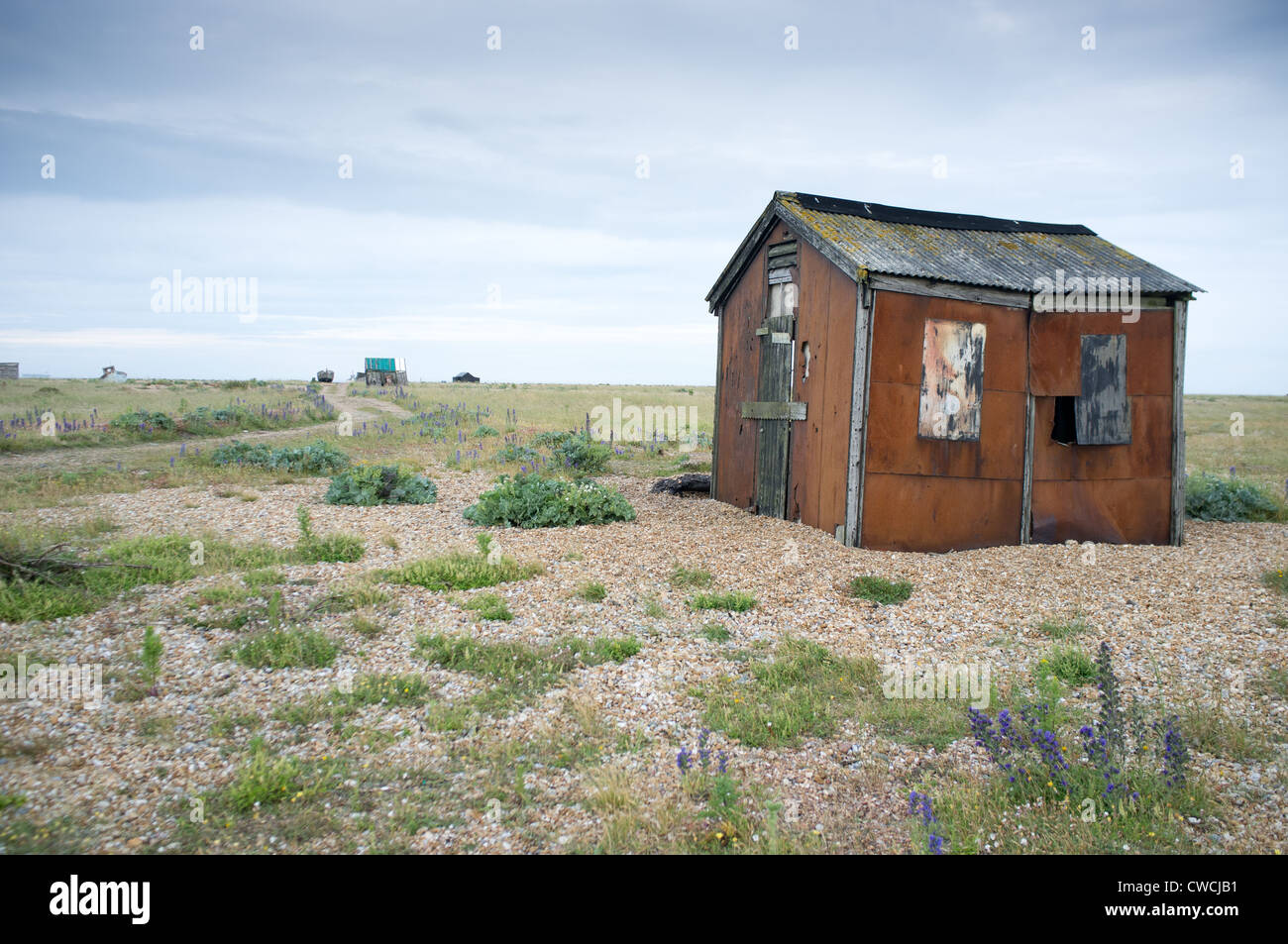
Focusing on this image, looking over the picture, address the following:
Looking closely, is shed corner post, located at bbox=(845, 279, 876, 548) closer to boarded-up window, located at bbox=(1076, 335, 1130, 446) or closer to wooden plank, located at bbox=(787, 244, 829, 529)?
wooden plank, located at bbox=(787, 244, 829, 529)

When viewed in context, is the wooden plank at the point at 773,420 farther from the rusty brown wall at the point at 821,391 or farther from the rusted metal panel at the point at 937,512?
the rusted metal panel at the point at 937,512

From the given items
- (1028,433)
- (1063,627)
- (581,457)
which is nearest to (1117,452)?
(1028,433)

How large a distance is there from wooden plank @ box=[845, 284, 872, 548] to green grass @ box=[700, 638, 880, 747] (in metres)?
4.07

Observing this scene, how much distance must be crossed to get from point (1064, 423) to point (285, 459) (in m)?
16.5

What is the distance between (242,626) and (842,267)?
9.04 meters

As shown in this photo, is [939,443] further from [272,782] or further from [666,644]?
[272,782]

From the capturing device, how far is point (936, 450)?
11.1m

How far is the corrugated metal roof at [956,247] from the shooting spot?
11.2 meters

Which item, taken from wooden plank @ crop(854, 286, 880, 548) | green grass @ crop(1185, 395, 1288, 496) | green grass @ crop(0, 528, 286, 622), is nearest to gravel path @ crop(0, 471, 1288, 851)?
green grass @ crop(0, 528, 286, 622)

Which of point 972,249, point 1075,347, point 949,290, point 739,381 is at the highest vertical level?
point 972,249

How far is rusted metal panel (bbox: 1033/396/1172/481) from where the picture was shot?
38.7 feet
